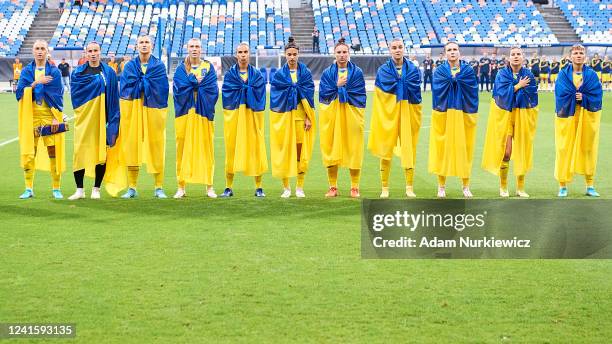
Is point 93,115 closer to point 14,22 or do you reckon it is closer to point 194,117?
point 194,117

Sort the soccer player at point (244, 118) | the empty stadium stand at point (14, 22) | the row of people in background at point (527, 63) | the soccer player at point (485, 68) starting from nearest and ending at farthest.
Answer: the soccer player at point (244, 118) < the soccer player at point (485, 68) < the row of people in background at point (527, 63) < the empty stadium stand at point (14, 22)

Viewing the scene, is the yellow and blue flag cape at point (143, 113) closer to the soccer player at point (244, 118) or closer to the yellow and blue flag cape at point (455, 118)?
the soccer player at point (244, 118)

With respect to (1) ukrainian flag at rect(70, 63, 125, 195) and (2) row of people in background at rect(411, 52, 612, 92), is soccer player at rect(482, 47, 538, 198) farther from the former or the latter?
(2) row of people in background at rect(411, 52, 612, 92)

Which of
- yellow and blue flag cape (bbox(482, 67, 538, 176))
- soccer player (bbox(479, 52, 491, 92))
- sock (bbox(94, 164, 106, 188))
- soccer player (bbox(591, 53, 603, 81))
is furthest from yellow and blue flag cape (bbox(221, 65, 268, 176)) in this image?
soccer player (bbox(591, 53, 603, 81))

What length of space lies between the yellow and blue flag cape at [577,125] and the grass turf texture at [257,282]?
311 cm

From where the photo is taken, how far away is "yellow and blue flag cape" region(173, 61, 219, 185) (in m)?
11.6

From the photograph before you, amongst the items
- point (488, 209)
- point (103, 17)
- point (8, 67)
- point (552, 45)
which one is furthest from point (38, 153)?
point (103, 17)

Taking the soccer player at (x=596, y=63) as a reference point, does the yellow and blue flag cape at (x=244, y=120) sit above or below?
below

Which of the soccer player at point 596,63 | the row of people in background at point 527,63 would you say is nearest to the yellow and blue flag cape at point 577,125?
the row of people in background at point 527,63

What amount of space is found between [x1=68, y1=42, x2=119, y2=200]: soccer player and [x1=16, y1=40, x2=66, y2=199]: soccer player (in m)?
0.26

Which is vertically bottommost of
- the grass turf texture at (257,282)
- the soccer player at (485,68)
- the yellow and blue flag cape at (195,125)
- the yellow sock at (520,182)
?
the grass turf texture at (257,282)

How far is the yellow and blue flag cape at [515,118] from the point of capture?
11664mm

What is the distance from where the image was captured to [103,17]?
58.5 metres

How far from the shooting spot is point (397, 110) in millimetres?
11656
